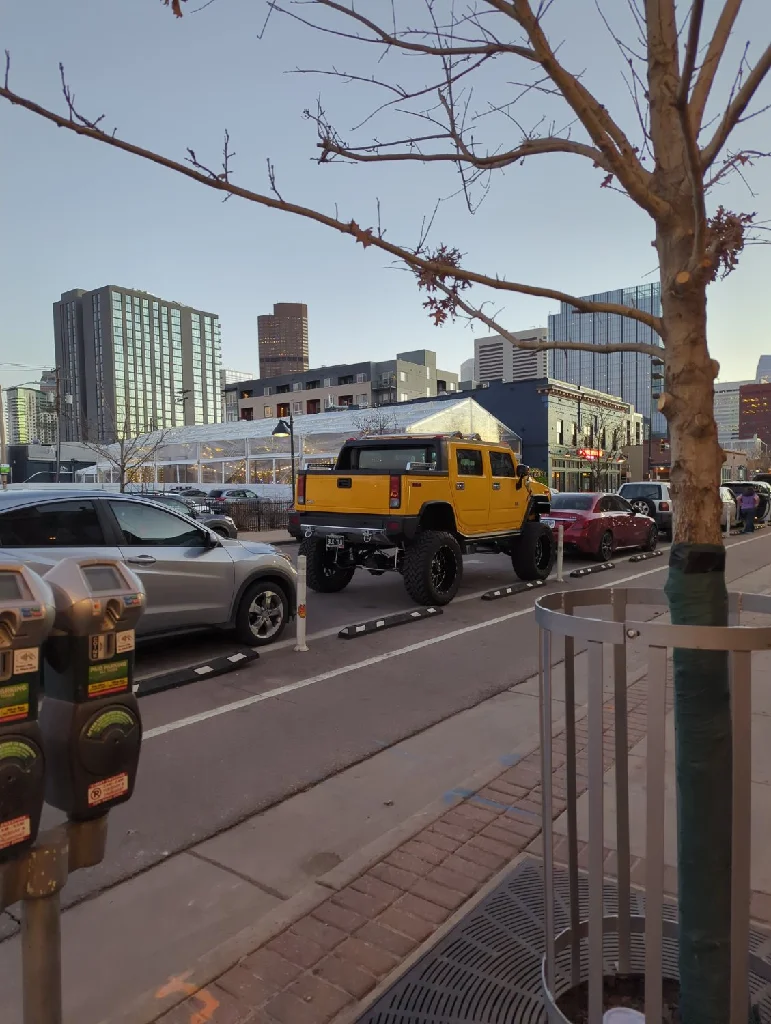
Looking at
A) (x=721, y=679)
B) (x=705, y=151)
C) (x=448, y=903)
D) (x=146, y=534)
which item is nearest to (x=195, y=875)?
(x=448, y=903)

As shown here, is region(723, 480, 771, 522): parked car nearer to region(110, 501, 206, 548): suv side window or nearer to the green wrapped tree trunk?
region(110, 501, 206, 548): suv side window

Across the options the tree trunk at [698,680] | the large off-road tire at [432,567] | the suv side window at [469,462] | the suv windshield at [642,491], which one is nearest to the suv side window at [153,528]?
the large off-road tire at [432,567]

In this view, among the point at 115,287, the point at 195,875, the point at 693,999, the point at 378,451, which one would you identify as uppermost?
the point at 115,287

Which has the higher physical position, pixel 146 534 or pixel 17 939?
pixel 146 534

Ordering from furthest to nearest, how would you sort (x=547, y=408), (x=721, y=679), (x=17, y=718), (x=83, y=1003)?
1. (x=547, y=408)
2. (x=83, y=1003)
3. (x=721, y=679)
4. (x=17, y=718)

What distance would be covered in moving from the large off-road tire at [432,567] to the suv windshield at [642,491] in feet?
39.8

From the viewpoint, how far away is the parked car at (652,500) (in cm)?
1960

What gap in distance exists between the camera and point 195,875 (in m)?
3.32

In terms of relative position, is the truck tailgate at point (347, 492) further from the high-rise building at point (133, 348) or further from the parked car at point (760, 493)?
the high-rise building at point (133, 348)

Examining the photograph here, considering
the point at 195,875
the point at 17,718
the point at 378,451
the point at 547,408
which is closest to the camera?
the point at 17,718

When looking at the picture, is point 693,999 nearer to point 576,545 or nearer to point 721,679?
point 721,679

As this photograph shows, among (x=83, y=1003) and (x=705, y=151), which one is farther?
(x=83, y=1003)

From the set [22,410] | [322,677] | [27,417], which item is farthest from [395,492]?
[27,417]

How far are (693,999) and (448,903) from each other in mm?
1218
